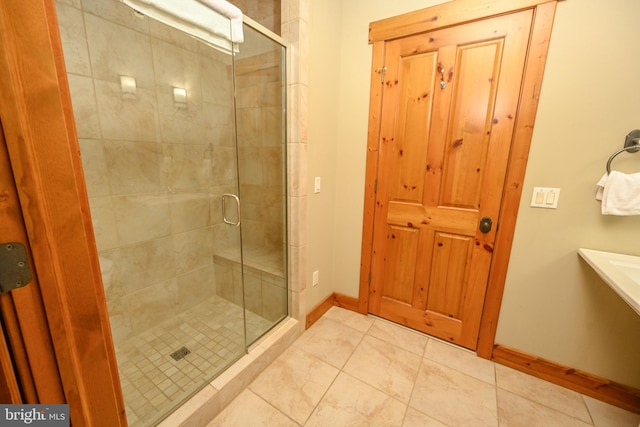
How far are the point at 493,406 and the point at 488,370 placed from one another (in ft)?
0.87

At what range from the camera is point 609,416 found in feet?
4.23

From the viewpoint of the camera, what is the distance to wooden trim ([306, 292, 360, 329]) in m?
1.99

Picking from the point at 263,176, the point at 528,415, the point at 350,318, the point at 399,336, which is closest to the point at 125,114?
the point at 263,176

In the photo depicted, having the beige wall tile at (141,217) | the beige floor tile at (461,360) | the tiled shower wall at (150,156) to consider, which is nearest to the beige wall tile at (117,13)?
the tiled shower wall at (150,156)

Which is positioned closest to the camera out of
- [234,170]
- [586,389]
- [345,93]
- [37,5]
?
[37,5]

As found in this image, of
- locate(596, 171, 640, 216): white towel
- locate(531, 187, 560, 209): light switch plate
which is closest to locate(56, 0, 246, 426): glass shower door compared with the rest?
locate(531, 187, 560, 209): light switch plate

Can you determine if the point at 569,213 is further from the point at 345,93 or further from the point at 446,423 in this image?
the point at 345,93

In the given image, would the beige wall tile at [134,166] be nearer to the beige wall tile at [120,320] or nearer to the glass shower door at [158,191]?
the glass shower door at [158,191]

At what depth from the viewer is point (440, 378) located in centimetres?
151

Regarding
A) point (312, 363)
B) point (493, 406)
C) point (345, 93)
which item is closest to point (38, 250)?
point (312, 363)

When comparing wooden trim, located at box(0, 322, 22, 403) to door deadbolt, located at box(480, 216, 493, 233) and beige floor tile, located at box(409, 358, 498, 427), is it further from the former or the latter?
door deadbolt, located at box(480, 216, 493, 233)

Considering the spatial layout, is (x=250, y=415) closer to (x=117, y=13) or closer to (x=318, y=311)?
(x=318, y=311)

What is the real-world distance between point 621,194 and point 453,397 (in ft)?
4.35

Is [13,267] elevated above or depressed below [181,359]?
above
